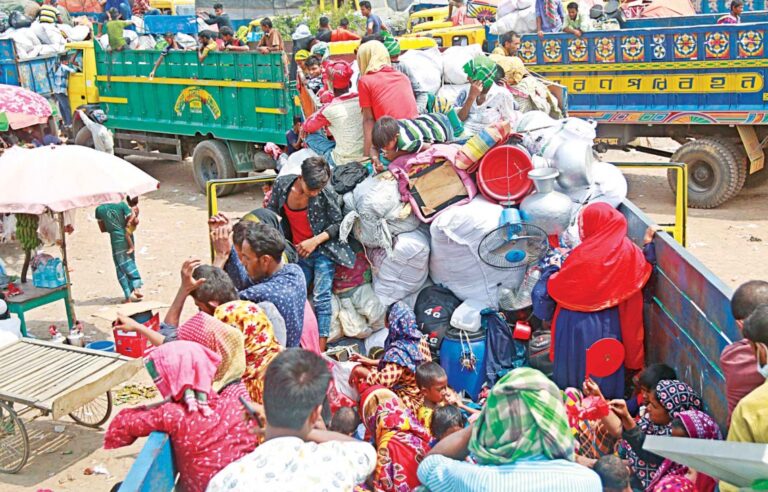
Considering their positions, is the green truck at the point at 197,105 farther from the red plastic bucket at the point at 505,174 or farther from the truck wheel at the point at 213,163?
the red plastic bucket at the point at 505,174

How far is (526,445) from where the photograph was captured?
7.91 feet

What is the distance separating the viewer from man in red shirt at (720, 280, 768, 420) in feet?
9.55

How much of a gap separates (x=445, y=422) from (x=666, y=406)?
35.4 inches

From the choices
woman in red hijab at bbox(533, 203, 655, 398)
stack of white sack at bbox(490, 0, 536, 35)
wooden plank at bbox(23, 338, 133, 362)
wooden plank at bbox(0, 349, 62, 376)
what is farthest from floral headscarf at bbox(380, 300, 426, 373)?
stack of white sack at bbox(490, 0, 536, 35)

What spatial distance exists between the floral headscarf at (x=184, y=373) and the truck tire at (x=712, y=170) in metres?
7.98

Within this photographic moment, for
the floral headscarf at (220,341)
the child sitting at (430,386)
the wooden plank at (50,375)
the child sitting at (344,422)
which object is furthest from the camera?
the wooden plank at (50,375)

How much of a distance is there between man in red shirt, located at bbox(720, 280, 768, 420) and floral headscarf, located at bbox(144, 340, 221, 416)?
181cm

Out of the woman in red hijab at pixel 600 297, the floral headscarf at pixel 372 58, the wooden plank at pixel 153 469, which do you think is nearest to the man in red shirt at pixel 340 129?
the floral headscarf at pixel 372 58

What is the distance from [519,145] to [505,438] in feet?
9.46

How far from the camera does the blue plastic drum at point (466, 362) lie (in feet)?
15.7

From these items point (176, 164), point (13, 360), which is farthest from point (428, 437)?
point (176, 164)

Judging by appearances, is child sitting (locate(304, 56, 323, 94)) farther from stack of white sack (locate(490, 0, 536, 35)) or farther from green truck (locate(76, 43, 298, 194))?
stack of white sack (locate(490, 0, 536, 35))

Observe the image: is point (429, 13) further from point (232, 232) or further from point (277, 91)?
point (232, 232)

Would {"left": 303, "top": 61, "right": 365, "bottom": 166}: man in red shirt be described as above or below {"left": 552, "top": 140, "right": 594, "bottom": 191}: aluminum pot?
above
